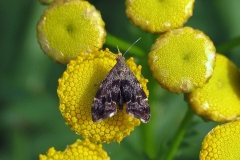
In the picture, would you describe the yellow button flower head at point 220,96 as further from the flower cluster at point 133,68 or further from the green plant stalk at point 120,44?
the green plant stalk at point 120,44

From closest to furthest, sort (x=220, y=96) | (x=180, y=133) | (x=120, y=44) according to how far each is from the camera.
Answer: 1. (x=220, y=96)
2. (x=180, y=133)
3. (x=120, y=44)

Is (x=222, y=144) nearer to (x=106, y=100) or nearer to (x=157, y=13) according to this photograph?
(x=106, y=100)

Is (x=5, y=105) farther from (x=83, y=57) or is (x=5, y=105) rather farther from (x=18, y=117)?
(x=83, y=57)

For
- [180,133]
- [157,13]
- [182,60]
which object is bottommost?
[180,133]

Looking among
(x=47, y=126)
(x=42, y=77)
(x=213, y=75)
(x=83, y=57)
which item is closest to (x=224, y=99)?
(x=213, y=75)

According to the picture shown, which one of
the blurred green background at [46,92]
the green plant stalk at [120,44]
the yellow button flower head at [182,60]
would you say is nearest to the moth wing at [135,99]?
the yellow button flower head at [182,60]

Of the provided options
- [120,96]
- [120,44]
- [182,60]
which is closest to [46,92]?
[120,44]
